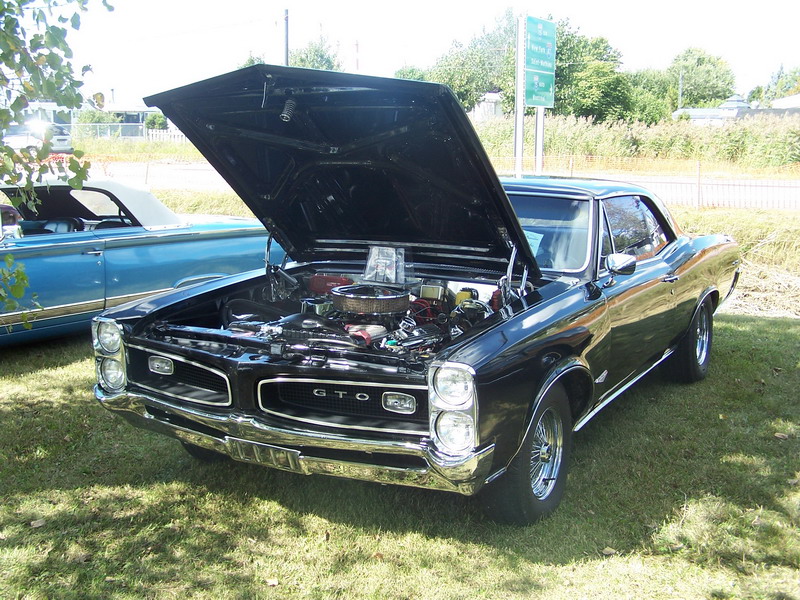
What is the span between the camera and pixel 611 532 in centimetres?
338

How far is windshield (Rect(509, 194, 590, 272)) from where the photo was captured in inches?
161

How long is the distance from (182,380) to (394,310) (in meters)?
1.10

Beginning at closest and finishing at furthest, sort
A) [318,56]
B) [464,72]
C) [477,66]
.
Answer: [318,56] < [464,72] < [477,66]

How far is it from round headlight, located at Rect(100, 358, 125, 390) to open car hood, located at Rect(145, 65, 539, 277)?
1.27 meters

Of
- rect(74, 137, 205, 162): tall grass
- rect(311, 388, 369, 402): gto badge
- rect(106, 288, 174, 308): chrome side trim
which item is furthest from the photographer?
rect(74, 137, 205, 162): tall grass

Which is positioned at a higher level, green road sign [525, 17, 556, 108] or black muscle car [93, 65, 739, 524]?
green road sign [525, 17, 556, 108]

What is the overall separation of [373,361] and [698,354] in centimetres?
363

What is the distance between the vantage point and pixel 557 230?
166 inches

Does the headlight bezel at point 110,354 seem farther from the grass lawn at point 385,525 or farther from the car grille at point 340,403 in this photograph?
the car grille at point 340,403

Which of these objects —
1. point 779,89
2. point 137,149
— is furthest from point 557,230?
point 779,89

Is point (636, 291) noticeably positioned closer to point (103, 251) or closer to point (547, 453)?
point (547, 453)

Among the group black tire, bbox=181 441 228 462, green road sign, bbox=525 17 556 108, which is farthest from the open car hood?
green road sign, bbox=525 17 556 108

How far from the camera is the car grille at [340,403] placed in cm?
294

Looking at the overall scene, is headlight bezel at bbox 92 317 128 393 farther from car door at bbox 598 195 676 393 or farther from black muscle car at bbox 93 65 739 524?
car door at bbox 598 195 676 393
